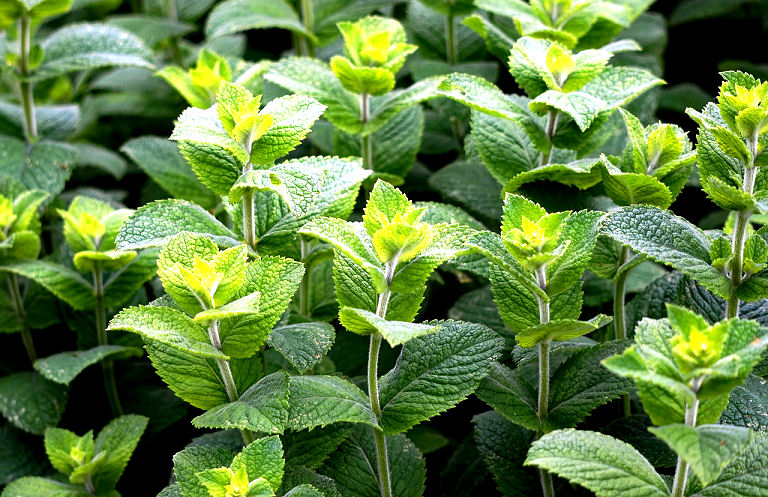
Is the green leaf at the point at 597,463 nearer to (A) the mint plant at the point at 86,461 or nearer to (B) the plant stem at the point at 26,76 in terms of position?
(A) the mint plant at the point at 86,461

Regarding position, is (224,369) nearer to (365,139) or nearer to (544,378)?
(544,378)

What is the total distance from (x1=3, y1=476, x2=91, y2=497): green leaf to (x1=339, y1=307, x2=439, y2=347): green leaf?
1.44 ft

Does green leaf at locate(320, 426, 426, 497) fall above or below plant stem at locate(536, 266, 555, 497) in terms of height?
below

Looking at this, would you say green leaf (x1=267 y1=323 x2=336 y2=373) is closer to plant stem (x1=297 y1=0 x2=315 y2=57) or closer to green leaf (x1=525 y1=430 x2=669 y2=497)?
green leaf (x1=525 y1=430 x2=669 y2=497)

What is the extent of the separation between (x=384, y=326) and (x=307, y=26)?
2.94 feet

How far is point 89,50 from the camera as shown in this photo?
135 centimetres

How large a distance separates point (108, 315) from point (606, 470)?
769 millimetres

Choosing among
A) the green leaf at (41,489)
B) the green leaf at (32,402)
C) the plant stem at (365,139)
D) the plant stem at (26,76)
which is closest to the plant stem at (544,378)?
Answer: the plant stem at (365,139)

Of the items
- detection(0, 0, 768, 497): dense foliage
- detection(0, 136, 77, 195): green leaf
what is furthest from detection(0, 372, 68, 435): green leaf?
detection(0, 136, 77, 195): green leaf

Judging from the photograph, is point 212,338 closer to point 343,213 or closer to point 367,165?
point 343,213

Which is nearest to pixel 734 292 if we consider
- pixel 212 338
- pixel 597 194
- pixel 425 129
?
pixel 597 194

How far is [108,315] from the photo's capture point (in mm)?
1164

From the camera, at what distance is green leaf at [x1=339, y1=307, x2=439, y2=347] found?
0.67 metres

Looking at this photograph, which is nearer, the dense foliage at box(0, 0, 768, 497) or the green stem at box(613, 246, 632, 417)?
the dense foliage at box(0, 0, 768, 497)
